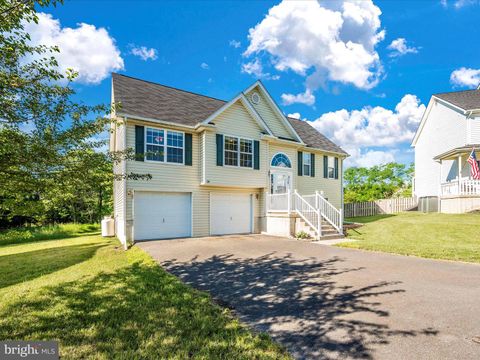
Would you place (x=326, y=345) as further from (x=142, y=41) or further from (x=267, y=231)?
(x=142, y=41)

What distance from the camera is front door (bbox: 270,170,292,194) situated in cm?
1545

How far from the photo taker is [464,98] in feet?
71.2

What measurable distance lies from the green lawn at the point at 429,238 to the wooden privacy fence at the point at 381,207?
729cm

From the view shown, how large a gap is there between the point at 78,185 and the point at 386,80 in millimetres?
25348

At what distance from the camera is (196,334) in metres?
3.38

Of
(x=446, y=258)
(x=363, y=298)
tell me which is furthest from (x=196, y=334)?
(x=446, y=258)

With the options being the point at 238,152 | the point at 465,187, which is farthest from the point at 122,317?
the point at 465,187

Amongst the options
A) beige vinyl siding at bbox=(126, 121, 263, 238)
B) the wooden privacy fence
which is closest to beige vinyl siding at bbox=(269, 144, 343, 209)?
beige vinyl siding at bbox=(126, 121, 263, 238)

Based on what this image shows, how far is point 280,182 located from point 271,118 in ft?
13.3

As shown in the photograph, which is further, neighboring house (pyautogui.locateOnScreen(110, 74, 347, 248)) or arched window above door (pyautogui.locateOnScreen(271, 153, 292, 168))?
arched window above door (pyautogui.locateOnScreen(271, 153, 292, 168))

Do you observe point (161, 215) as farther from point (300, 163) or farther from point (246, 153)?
point (300, 163)

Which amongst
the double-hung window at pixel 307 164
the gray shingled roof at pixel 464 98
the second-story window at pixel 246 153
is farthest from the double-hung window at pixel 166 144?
the gray shingled roof at pixel 464 98

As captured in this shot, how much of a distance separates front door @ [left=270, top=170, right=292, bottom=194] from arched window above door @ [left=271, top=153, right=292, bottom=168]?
1.43 feet

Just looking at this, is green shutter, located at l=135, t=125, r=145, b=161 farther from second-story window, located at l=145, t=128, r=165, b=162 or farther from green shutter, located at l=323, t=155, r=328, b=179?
green shutter, located at l=323, t=155, r=328, b=179
